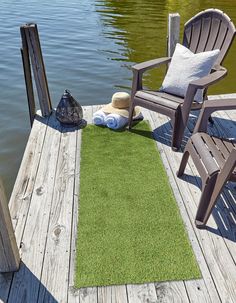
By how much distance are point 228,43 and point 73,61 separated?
4124 millimetres

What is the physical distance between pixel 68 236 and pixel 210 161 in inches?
39.8

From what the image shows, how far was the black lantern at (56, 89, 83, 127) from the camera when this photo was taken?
133 inches

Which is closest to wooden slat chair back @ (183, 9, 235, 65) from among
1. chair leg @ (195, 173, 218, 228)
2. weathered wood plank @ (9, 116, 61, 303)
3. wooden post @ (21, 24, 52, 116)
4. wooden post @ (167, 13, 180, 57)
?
wooden post @ (167, 13, 180, 57)

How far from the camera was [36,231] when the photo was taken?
7.10ft

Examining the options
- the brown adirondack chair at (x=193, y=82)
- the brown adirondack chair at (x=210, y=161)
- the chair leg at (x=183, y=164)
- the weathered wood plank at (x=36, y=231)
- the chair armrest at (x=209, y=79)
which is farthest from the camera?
the brown adirondack chair at (x=193, y=82)

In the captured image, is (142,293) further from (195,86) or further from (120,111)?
(120,111)

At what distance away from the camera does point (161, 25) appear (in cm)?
915

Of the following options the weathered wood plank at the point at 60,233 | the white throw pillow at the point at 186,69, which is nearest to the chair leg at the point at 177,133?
the white throw pillow at the point at 186,69

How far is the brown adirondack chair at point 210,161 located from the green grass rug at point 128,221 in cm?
22

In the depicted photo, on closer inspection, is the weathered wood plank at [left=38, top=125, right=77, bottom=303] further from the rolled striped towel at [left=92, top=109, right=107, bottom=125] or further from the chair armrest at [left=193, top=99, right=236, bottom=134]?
the chair armrest at [left=193, top=99, right=236, bottom=134]

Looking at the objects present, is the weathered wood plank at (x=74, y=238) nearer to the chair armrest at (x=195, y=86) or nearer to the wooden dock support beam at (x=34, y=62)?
the wooden dock support beam at (x=34, y=62)

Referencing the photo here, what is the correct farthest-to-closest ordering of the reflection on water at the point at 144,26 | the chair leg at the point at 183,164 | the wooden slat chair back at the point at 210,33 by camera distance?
the reflection on water at the point at 144,26 < the wooden slat chair back at the point at 210,33 < the chair leg at the point at 183,164

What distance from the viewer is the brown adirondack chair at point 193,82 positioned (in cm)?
289

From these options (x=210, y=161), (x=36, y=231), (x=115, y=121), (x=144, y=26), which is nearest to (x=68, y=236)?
(x=36, y=231)
